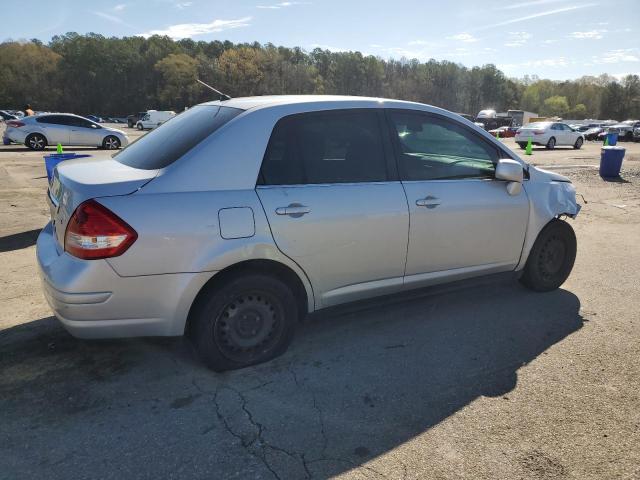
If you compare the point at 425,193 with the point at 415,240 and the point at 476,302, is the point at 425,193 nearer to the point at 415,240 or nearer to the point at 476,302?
the point at 415,240

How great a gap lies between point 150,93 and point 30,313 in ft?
386

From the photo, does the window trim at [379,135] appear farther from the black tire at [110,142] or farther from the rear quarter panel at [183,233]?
the black tire at [110,142]

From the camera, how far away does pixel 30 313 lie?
13.0 feet

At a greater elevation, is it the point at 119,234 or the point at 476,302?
the point at 119,234

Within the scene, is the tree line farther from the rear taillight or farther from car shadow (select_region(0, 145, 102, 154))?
the rear taillight

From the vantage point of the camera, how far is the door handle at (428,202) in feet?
11.6

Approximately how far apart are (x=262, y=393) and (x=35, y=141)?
1949cm

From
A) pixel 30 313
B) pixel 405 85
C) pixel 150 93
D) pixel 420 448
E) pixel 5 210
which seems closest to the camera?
pixel 420 448

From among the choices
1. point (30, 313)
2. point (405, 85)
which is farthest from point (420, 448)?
point (405, 85)

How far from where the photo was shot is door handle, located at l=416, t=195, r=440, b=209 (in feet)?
11.6

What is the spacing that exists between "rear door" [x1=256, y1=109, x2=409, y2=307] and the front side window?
0.55 feet

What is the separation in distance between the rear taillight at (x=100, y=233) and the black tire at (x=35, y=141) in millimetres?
18829

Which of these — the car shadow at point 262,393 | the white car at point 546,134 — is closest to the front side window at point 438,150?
the car shadow at point 262,393


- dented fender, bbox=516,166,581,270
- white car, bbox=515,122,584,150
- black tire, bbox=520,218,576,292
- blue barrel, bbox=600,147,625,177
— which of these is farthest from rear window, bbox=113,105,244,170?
white car, bbox=515,122,584,150
